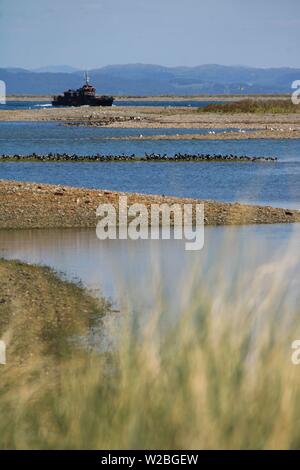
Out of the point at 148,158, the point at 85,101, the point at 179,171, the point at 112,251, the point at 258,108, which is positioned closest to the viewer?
the point at 112,251

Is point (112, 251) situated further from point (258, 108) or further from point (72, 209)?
point (258, 108)

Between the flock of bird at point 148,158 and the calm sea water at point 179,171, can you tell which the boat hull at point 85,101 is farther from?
the flock of bird at point 148,158

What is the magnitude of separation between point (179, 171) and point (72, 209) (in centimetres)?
1468

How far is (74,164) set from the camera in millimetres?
39625

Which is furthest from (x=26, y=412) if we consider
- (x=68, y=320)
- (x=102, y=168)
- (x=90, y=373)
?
(x=102, y=168)

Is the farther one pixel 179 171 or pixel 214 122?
pixel 214 122

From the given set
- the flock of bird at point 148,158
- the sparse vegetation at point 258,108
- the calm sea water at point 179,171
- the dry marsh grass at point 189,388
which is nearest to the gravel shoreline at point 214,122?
the sparse vegetation at point 258,108

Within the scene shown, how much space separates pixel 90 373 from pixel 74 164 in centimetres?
3334

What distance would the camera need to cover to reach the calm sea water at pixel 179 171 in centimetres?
2848

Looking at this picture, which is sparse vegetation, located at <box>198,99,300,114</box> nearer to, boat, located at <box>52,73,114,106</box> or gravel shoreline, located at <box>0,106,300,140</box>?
gravel shoreline, located at <box>0,106,300,140</box>

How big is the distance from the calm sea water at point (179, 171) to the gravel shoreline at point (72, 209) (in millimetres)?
3263

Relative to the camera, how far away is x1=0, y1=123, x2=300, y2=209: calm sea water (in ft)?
93.5

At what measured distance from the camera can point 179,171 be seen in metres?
35.5

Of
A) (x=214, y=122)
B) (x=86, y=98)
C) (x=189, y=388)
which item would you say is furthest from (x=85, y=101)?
(x=189, y=388)
